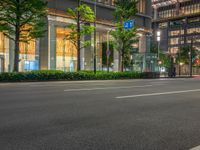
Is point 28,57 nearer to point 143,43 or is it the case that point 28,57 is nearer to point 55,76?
point 55,76

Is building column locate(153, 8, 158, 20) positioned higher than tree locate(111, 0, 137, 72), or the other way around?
building column locate(153, 8, 158, 20)

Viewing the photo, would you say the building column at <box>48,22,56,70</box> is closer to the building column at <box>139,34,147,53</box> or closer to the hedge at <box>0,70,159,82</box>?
the hedge at <box>0,70,159,82</box>

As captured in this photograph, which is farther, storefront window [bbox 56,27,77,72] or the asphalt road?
storefront window [bbox 56,27,77,72]

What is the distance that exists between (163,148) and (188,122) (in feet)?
6.66

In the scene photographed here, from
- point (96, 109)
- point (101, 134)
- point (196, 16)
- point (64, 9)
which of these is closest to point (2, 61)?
point (64, 9)

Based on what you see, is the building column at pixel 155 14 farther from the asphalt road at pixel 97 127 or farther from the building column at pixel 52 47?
the asphalt road at pixel 97 127

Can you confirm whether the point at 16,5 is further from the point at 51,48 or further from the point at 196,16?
the point at 196,16

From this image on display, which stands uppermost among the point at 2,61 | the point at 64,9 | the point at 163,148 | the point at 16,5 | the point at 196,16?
the point at 196,16

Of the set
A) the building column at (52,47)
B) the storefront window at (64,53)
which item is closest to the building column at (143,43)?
the storefront window at (64,53)

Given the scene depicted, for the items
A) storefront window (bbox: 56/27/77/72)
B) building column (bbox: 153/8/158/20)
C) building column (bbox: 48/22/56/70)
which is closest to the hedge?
building column (bbox: 48/22/56/70)

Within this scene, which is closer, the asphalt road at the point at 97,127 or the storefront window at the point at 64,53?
the asphalt road at the point at 97,127

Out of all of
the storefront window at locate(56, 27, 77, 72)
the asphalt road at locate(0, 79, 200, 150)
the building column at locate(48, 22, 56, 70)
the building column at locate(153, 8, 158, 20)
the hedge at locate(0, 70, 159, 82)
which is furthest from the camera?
the building column at locate(153, 8, 158, 20)

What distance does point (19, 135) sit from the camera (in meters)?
4.19

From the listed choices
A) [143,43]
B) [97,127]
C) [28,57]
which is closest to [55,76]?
[28,57]
